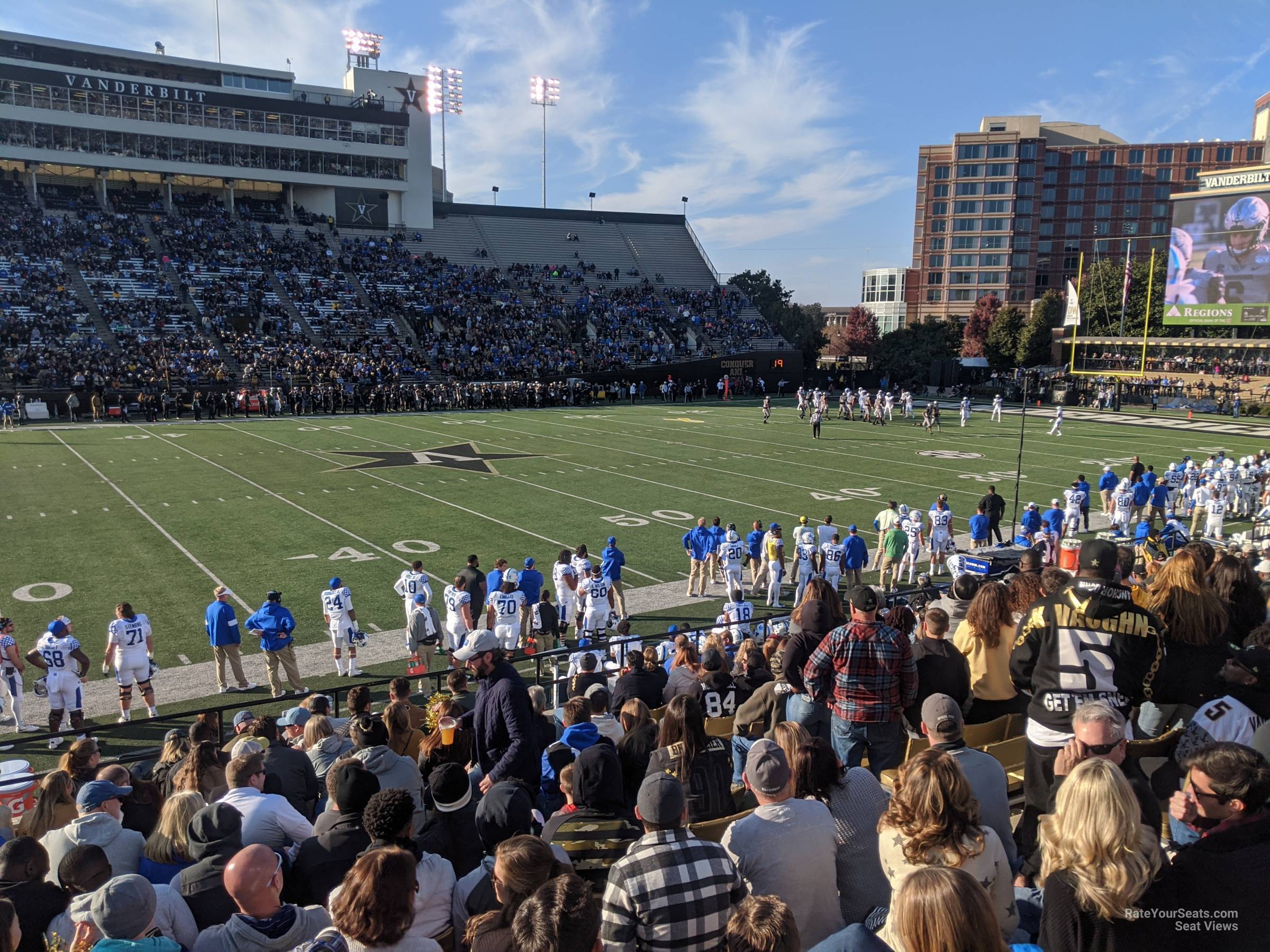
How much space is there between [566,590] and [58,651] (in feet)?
20.3

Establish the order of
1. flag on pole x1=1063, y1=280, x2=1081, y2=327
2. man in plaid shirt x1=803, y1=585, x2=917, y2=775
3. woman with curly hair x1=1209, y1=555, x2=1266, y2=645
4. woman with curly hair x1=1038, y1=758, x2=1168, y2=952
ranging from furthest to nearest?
flag on pole x1=1063, y1=280, x2=1081, y2=327 → woman with curly hair x1=1209, y1=555, x2=1266, y2=645 → man in plaid shirt x1=803, y1=585, x2=917, y2=775 → woman with curly hair x1=1038, y1=758, x2=1168, y2=952

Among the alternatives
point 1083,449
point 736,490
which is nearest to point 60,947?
point 736,490

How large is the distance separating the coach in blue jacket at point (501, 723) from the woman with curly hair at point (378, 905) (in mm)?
1973

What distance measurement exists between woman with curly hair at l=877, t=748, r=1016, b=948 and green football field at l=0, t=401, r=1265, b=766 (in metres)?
9.06

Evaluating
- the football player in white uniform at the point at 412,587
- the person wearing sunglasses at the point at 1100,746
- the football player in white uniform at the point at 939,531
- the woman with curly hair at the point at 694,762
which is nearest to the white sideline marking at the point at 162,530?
the football player in white uniform at the point at 412,587

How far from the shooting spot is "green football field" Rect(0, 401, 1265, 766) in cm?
1429

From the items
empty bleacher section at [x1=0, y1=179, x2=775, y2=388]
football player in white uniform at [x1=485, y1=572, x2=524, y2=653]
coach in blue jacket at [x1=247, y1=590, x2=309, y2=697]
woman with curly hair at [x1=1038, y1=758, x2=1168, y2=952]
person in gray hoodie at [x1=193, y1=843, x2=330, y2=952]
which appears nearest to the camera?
woman with curly hair at [x1=1038, y1=758, x2=1168, y2=952]

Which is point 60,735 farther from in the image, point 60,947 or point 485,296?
point 485,296

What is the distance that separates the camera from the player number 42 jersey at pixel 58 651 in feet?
30.4

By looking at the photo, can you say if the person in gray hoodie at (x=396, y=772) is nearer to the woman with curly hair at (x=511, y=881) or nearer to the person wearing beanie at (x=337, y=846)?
the person wearing beanie at (x=337, y=846)

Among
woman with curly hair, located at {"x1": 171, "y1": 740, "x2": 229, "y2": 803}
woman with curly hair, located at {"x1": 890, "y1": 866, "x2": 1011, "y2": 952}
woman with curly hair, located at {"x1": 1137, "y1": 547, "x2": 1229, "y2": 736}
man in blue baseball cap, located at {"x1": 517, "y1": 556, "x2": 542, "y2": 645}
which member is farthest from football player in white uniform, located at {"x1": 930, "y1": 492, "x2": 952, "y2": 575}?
woman with curly hair, located at {"x1": 890, "y1": 866, "x2": 1011, "y2": 952}

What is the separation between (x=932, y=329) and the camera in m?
67.4

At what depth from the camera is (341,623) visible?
11.1 metres

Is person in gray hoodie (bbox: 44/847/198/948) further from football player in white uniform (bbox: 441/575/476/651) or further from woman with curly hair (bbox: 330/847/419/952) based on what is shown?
football player in white uniform (bbox: 441/575/476/651)
